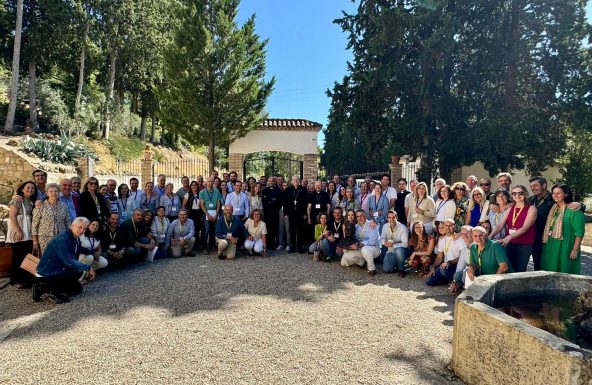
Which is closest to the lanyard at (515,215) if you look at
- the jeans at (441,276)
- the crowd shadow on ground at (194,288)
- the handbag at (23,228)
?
the jeans at (441,276)

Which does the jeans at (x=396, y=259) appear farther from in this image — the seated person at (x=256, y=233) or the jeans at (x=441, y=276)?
the seated person at (x=256, y=233)

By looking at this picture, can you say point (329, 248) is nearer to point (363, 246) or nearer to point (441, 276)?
point (363, 246)

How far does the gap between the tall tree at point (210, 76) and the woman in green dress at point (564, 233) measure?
11.4m

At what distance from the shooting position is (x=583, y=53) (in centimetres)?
1127

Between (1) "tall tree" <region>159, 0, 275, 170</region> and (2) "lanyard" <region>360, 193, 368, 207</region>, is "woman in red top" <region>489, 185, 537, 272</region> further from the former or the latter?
(1) "tall tree" <region>159, 0, 275, 170</region>

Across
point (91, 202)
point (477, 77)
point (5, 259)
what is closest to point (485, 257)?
point (91, 202)

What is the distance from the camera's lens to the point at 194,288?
210 inches

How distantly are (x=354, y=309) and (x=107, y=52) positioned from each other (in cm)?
2543

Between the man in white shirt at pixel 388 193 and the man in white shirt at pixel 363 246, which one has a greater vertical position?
the man in white shirt at pixel 388 193

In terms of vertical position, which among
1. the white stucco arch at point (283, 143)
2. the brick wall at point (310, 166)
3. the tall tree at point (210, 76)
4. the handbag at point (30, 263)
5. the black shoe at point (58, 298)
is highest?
the tall tree at point (210, 76)

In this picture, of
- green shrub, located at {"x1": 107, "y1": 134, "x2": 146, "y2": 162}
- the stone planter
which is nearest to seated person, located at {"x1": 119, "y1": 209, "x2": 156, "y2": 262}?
the stone planter

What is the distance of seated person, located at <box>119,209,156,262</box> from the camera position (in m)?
6.67

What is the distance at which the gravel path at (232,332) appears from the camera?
303cm

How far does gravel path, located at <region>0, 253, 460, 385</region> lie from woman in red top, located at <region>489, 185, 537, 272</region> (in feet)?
3.38
